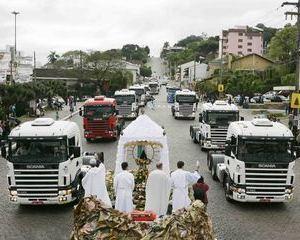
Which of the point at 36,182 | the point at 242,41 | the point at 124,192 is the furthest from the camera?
the point at 242,41

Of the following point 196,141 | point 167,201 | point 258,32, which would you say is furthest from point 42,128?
point 258,32

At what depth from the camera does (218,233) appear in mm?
16016

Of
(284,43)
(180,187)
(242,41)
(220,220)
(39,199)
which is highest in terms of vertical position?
(242,41)

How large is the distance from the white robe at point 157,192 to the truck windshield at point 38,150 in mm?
3897

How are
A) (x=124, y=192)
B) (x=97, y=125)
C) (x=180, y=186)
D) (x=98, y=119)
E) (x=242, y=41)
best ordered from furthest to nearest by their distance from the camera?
(x=242, y=41)
(x=97, y=125)
(x=98, y=119)
(x=180, y=186)
(x=124, y=192)

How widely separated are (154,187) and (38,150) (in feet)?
15.8

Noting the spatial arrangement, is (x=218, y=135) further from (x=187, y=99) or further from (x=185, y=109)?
(x=187, y=99)

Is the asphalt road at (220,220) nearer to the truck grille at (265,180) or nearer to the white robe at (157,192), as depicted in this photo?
the truck grille at (265,180)

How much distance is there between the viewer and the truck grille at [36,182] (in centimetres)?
1792

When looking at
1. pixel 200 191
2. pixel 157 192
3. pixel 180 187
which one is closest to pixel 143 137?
pixel 180 187

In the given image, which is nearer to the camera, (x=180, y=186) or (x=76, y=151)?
(x=180, y=186)

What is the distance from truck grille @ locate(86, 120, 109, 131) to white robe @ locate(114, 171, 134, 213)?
2004cm

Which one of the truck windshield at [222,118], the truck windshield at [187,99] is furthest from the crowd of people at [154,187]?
the truck windshield at [187,99]

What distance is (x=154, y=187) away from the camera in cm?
1559
